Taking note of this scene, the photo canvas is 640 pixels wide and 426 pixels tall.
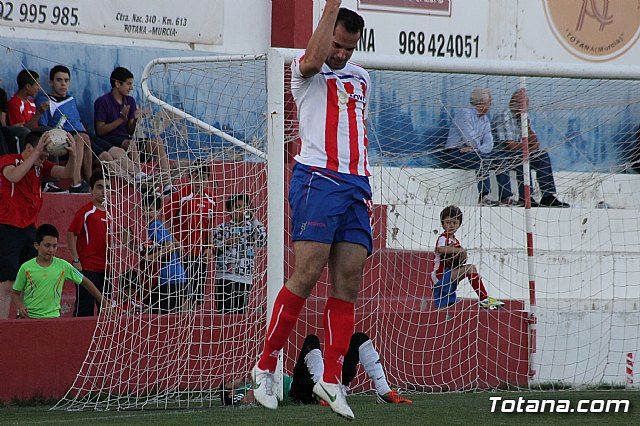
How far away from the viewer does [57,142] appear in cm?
995

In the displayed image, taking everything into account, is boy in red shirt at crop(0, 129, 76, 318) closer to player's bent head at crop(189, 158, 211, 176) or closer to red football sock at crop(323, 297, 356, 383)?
player's bent head at crop(189, 158, 211, 176)

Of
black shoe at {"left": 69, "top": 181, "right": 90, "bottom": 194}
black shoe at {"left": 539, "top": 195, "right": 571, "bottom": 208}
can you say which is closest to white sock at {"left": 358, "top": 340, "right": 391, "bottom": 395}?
black shoe at {"left": 69, "top": 181, "right": 90, "bottom": 194}

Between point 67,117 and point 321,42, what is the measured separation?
6.44 m

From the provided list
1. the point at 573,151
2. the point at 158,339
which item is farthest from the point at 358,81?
the point at 573,151

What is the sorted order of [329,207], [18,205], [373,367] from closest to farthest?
[329,207]
[373,367]
[18,205]

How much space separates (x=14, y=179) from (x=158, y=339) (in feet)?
7.13

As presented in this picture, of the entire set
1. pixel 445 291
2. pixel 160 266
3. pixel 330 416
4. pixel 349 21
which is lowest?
pixel 330 416

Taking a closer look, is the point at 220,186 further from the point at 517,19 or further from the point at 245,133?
the point at 517,19

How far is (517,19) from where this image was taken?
14.8 meters

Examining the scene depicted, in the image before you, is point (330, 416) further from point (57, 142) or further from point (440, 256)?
point (57, 142)

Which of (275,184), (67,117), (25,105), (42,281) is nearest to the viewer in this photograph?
(275,184)

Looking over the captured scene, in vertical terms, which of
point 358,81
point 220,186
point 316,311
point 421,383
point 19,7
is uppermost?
point 19,7

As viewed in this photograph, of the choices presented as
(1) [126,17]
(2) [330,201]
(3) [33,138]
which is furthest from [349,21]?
(1) [126,17]

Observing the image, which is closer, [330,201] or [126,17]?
[330,201]
